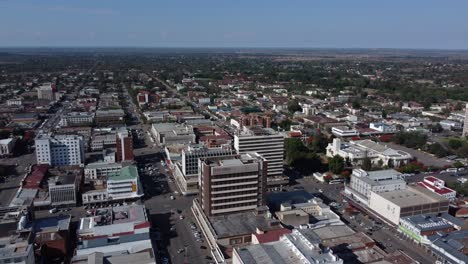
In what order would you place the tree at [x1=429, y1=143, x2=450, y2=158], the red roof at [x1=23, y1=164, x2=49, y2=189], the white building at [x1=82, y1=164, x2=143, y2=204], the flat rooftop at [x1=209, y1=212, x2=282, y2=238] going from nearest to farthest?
the flat rooftop at [x1=209, y1=212, x2=282, y2=238] → the white building at [x1=82, y1=164, x2=143, y2=204] → the red roof at [x1=23, y1=164, x2=49, y2=189] → the tree at [x1=429, y1=143, x2=450, y2=158]

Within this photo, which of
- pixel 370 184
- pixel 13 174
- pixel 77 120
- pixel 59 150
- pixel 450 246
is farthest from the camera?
pixel 77 120

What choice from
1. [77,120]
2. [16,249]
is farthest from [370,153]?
[77,120]

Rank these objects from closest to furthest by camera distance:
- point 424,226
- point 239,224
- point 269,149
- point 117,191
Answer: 1. point 239,224
2. point 424,226
3. point 117,191
4. point 269,149

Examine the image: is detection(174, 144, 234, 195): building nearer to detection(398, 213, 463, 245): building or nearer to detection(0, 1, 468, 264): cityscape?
detection(0, 1, 468, 264): cityscape

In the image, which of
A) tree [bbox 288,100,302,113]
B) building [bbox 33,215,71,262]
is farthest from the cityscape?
tree [bbox 288,100,302,113]

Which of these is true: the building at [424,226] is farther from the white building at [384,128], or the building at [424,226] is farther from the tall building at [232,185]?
the white building at [384,128]

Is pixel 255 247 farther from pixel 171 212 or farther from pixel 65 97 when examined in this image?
pixel 65 97

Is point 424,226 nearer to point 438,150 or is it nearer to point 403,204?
point 403,204
